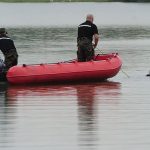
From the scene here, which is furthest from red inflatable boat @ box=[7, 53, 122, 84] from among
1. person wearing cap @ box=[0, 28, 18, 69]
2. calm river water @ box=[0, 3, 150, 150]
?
person wearing cap @ box=[0, 28, 18, 69]

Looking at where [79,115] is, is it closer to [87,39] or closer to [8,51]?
[8,51]

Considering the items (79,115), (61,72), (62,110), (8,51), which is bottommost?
(61,72)

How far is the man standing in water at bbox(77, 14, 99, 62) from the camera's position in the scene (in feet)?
63.0

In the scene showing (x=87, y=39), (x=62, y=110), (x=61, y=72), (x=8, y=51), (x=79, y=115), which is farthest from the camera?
(x=87, y=39)

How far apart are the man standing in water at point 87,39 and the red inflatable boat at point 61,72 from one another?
2.43ft

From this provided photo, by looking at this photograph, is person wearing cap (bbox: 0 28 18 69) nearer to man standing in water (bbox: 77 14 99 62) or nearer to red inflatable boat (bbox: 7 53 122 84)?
red inflatable boat (bbox: 7 53 122 84)

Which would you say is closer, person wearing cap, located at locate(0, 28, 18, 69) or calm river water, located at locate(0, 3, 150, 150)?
calm river water, located at locate(0, 3, 150, 150)

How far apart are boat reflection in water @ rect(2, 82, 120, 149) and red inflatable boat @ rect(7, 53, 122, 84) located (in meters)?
0.21

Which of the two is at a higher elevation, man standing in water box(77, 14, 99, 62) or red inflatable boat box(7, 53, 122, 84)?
man standing in water box(77, 14, 99, 62)

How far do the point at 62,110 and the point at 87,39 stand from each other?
207 inches

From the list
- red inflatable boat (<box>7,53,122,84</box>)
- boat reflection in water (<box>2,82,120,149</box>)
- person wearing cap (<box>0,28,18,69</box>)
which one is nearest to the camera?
boat reflection in water (<box>2,82,120,149</box>)

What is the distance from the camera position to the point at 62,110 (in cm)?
1428

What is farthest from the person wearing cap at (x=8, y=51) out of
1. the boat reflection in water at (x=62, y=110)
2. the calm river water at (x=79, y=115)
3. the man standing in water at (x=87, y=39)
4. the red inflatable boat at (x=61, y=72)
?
the man standing in water at (x=87, y=39)

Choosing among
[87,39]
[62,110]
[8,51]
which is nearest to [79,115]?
[62,110]
